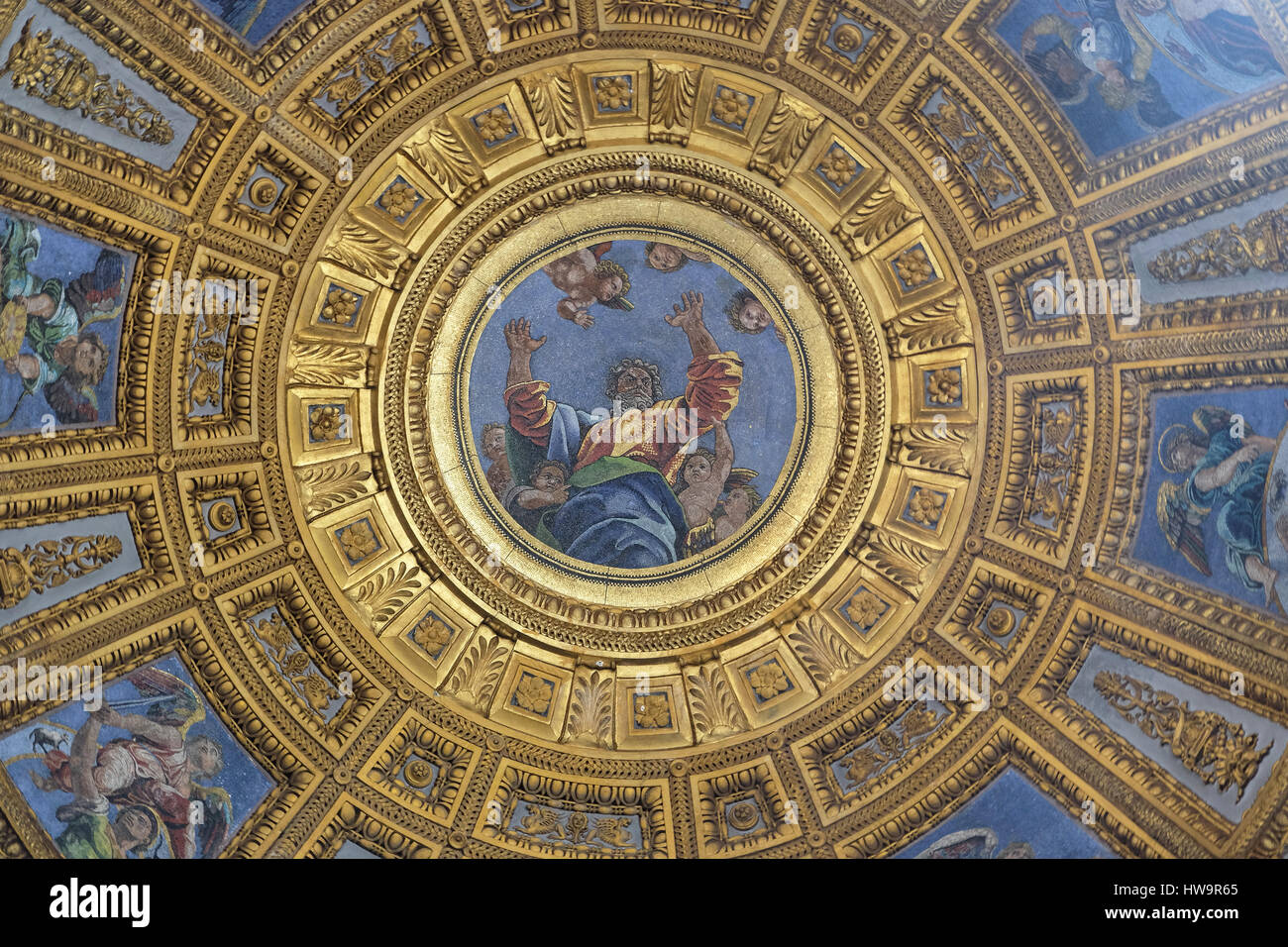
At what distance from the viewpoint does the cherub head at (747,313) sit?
20188mm

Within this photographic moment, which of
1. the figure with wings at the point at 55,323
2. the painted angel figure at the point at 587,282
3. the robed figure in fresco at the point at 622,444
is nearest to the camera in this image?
the figure with wings at the point at 55,323

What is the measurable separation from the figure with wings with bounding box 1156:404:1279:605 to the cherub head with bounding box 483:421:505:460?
9425 mm

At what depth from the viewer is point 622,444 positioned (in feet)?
67.1

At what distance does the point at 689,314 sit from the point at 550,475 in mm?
3221

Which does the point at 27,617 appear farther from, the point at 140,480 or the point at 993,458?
the point at 993,458

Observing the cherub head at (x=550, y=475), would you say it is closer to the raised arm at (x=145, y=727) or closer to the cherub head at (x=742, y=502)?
the cherub head at (x=742, y=502)

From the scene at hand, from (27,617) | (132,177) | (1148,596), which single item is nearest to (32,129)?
(132,177)

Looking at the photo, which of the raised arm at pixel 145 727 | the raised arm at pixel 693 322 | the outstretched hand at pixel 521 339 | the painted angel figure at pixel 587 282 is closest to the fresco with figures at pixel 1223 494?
the raised arm at pixel 693 322

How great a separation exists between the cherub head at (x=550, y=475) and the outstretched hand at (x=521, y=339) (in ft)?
5.61

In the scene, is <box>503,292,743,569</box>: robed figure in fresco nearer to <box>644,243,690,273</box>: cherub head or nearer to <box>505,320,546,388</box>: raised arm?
<box>505,320,546,388</box>: raised arm

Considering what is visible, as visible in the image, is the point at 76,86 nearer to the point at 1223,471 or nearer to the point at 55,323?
the point at 55,323

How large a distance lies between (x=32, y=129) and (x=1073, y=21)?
12.9 meters

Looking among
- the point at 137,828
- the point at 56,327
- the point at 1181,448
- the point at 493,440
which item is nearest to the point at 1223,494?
the point at 1181,448

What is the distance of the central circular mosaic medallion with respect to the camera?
794 inches
